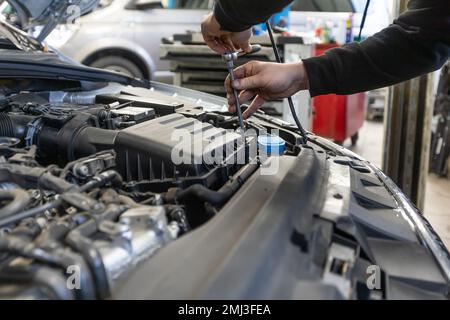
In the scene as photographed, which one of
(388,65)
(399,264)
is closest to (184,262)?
(399,264)

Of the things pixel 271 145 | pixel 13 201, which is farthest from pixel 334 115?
pixel 13 201

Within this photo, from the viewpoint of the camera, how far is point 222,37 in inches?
45.7

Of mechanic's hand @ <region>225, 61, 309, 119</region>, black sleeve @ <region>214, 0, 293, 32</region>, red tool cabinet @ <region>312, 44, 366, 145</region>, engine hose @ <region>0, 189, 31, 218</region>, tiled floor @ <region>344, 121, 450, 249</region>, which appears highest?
black sleeve @ <region>214, 0, 293, 32</region>

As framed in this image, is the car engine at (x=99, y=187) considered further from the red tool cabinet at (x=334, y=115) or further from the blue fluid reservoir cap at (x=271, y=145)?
the red tool cabinet at (x=334, y=115)

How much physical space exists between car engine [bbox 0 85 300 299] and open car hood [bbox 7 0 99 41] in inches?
18.5

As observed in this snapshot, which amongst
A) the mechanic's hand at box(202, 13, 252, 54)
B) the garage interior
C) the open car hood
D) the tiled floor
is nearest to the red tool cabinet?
the tiled floor

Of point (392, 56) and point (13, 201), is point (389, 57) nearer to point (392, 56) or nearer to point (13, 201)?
point (392, 56)

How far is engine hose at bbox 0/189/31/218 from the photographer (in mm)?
734

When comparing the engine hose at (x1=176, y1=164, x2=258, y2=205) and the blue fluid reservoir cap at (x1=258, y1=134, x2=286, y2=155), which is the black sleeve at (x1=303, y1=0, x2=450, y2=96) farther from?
the engine hose at (x1=176, y1=164, x2=258, y2=205)

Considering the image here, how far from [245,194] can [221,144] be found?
0.21 meters

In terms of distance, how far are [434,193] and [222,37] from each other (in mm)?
2414

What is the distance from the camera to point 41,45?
180 centimetres

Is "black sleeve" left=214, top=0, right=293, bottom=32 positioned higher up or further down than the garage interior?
higher up
